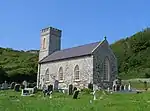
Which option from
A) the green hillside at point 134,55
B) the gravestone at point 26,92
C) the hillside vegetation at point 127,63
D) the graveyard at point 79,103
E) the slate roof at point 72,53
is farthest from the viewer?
the green hillside at point 134,55

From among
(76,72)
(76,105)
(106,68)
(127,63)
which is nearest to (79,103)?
(76,105)

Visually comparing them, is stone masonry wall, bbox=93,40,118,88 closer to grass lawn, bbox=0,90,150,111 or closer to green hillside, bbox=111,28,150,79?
green hillside, bbox=111,28,150,79

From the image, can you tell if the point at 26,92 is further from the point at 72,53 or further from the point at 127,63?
the point at 127,63

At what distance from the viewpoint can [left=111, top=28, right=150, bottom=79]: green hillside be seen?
62.1m

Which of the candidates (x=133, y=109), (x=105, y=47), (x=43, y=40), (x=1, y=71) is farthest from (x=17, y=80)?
(x=133, y=109)

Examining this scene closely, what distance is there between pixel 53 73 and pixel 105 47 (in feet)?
33.8

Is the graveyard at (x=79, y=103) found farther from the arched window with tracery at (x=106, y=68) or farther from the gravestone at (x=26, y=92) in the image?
the arched window with tracery at (x=106, y=68)

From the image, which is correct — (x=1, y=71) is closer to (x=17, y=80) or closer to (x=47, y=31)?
(x=17, y=80)

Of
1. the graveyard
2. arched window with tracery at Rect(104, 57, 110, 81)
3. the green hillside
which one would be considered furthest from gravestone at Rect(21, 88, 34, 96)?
the green hillside

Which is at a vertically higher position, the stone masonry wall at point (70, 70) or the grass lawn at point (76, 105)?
the stone masonry wall at point (70, 70)

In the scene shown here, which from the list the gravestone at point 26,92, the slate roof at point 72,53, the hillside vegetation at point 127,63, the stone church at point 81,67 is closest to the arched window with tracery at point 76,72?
the stone church at point 81,67

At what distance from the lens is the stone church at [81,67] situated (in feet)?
140

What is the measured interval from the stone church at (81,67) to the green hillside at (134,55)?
581 inches

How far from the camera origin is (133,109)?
14906 millimetres
